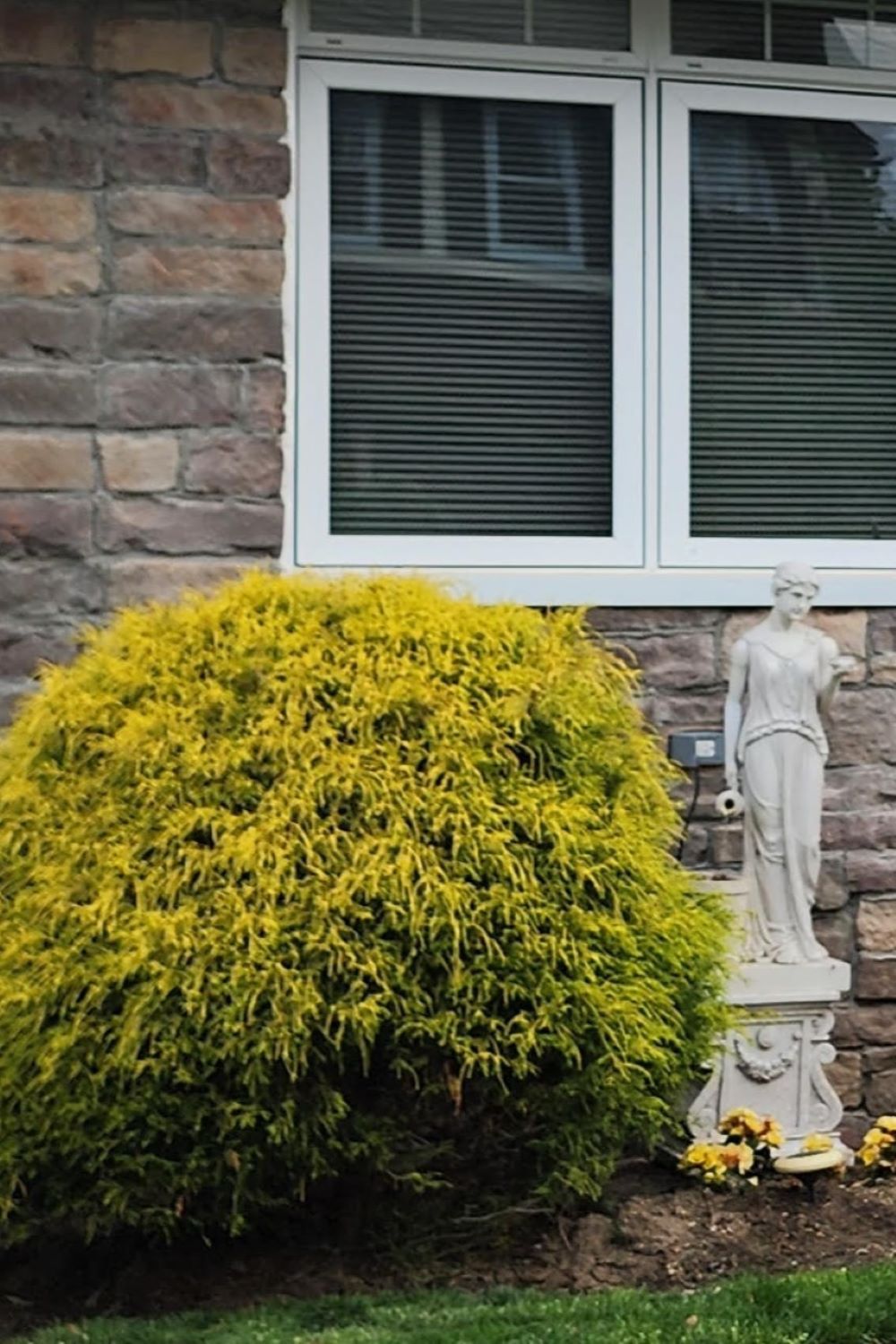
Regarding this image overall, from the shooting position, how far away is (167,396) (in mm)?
5414

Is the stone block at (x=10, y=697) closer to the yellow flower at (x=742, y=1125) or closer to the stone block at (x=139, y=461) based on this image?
the stone block at (x=139, y=461)

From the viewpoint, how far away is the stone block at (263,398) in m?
5.46

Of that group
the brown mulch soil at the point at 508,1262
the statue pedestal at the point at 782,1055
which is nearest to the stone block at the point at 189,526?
the statue pedestal at the point at 782,1055

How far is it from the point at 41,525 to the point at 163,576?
1.20 feet

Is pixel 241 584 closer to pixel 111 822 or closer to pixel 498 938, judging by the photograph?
pixel 111 822

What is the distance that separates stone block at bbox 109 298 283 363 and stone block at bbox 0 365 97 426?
13cm

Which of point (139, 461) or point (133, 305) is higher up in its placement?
point (133, 305)

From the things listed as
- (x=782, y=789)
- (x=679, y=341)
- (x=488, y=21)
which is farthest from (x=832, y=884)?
(x=488, y=21)

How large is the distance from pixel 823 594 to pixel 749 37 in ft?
5.75

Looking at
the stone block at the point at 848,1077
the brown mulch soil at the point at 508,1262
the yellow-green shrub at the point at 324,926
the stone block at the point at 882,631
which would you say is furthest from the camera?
the stone block at the point at 882,631

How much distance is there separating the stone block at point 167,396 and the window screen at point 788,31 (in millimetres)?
1804

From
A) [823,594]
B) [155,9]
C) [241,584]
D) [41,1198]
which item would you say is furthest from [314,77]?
[41,1198]

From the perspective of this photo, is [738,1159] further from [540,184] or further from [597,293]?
[540,184]

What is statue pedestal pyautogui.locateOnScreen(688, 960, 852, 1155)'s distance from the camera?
5.22m
